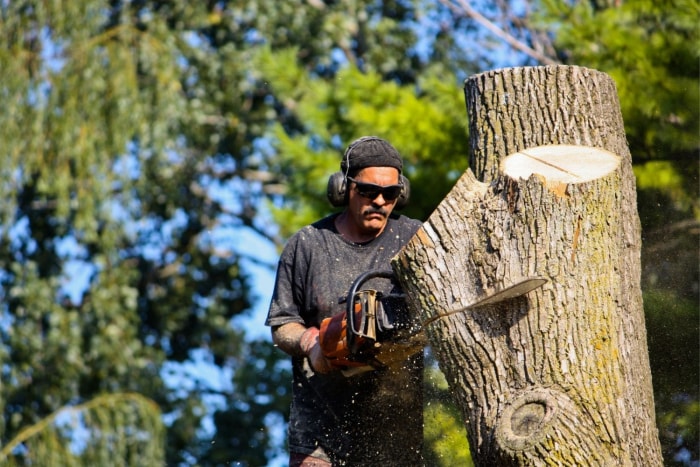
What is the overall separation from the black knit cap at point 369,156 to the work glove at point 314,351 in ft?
2.20

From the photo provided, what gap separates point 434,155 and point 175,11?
5972mm

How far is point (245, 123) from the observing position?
46.0 feet

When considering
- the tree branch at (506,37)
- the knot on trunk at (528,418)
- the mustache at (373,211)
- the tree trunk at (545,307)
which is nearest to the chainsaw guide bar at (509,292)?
the tree trunk at (545,307)

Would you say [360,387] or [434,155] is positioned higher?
[434,155]

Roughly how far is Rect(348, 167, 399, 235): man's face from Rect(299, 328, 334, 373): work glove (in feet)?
1.60

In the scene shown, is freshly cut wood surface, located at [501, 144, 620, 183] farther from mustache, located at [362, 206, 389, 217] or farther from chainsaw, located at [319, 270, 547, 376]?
mustache, located at [362, 206, 389, 217]

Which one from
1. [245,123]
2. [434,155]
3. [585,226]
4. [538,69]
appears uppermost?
[245,123]

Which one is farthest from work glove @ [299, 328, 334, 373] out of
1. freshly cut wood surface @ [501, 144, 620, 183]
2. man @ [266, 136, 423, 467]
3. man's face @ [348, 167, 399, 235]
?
freshly cut wood surface @ [501, 144, 620, 183]

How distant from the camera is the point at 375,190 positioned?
4.61m

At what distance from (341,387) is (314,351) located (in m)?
0.28

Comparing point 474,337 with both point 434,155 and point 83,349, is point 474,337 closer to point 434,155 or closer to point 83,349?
point 434,155

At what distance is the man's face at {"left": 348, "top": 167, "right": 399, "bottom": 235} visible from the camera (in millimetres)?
4621

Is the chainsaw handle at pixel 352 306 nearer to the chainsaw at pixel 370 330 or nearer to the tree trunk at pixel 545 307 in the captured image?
the chainsaw at pixel 370 330

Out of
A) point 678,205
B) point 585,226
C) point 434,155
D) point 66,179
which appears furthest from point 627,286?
point 66,179
